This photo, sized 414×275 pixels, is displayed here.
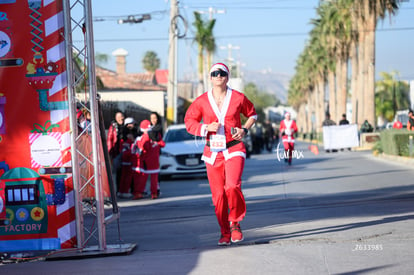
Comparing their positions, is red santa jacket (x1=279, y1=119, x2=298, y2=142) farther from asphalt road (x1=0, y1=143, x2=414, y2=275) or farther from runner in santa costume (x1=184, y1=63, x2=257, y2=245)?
runner in santa costume (x1=184, y1=63, x2=257, y2=245)

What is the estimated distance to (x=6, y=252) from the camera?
7.98 metres

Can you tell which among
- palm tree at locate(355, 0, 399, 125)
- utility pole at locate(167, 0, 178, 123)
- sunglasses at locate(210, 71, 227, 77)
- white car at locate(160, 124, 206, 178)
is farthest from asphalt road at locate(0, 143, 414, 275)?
palm tree at locate(355, 0, 399, 125)

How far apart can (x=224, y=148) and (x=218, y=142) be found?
3.8 inches

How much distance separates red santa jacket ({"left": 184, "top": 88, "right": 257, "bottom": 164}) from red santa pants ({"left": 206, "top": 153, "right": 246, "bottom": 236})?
8 centimetres

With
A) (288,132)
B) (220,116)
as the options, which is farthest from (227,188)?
(288,132)

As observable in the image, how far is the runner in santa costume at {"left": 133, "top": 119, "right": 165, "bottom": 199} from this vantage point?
1633 cm

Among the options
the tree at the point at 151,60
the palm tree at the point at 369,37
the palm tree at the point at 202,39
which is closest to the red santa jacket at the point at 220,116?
the palm tree at the point at 369,37

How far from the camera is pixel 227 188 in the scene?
27.6 feet

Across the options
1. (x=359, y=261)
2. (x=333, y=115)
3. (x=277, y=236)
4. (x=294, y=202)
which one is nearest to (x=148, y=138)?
(x=294, y=202)

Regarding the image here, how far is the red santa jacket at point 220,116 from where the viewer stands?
8453 mm

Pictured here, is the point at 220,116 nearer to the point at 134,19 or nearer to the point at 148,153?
the point at 148,153

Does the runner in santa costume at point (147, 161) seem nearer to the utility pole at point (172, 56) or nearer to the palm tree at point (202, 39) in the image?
the utility pole at point (172, 56)

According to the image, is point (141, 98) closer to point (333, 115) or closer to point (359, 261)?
point (333, 115)

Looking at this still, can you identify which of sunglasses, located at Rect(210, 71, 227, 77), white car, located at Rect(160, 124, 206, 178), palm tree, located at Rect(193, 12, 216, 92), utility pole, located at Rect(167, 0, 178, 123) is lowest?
white car, located at Rect(160, 124, 206, 178)
